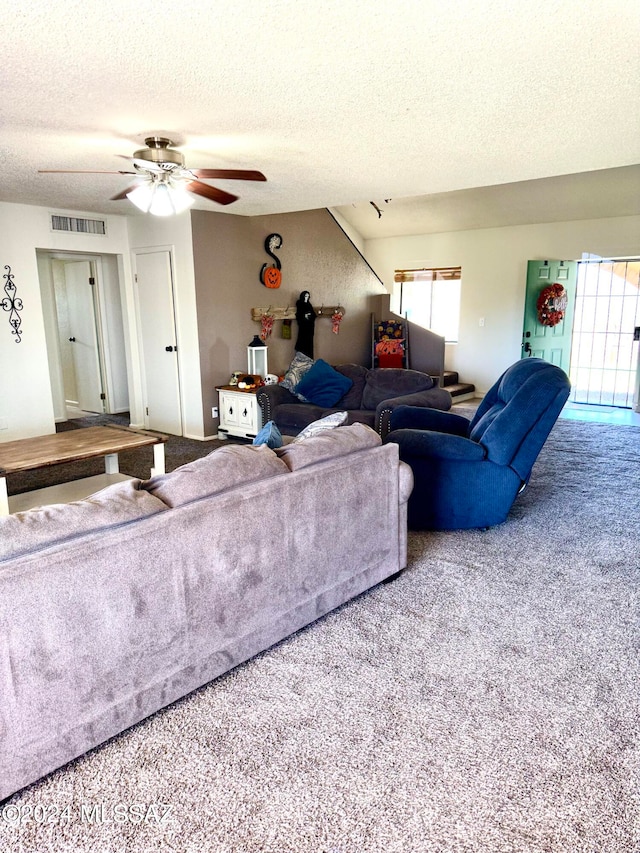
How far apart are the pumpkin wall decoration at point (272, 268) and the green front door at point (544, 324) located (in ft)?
11.5

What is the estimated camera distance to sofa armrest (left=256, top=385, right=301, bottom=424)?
5680mm

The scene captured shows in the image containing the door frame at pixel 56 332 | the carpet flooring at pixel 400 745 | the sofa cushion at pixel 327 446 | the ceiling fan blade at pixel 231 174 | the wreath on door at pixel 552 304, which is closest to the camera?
the carpet flooring at pixel 400 745

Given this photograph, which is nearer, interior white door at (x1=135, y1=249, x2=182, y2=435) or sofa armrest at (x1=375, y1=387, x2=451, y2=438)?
sofa armrest at (x1=375, y1=387, x2=451, y2=438)

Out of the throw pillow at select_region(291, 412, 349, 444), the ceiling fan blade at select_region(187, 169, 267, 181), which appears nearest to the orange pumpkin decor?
the ceiling fan blade at select_region(187, 169, 267, 181)

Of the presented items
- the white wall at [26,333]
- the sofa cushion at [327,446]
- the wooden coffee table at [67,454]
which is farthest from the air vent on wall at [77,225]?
the sofa cushion at [327,446]

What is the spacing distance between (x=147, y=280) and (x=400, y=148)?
3.61m

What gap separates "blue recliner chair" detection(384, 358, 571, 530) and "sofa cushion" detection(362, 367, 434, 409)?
80.4 inches

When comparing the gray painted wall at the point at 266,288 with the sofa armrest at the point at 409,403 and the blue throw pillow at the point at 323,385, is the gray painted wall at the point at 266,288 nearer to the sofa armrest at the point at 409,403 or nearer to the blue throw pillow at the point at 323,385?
the blue throw pillow at the point at 323,385

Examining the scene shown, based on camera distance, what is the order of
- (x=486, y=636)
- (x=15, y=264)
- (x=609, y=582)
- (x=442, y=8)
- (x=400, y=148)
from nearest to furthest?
(x=442, y=8)
(x=486, y=636)
(x=609, y=582)
(x=400, y=148)
(x=15, y=264)

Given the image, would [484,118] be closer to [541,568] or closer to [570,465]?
[541,568]

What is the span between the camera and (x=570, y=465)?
5133 mm

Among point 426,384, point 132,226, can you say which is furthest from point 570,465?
point 132,226

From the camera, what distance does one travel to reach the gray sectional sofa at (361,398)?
541 centimetres

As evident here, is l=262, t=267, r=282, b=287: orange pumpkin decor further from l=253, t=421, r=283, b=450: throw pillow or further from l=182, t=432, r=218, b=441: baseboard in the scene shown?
l=253, t=421, r=283, b=450: throw pillow
